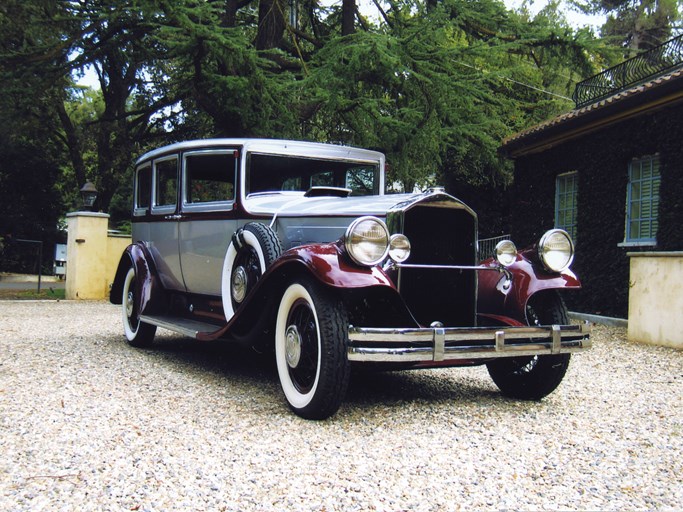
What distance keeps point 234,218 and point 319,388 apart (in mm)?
1960

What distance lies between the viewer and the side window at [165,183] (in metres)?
6.01

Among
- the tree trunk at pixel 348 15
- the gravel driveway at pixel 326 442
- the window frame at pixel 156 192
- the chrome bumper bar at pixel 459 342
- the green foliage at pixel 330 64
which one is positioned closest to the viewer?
the gravel driveway at pixel 326 442

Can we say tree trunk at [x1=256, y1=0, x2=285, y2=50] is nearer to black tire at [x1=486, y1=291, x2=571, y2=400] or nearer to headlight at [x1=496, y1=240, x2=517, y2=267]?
headlight at [x1=496, y1=240, x2=517, y2=267]

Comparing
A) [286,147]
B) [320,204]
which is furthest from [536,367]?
[286,147]

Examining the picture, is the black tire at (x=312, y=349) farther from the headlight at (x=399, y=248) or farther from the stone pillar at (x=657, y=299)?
the stone pillar at (x=657, y=299)

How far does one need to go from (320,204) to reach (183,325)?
160 centimetres

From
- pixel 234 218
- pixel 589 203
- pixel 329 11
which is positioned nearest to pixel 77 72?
pixel 329 11

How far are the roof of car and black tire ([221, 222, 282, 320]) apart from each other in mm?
839

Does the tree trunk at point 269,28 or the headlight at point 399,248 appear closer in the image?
the headlight at point 399,248

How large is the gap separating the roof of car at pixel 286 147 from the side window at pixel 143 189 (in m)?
0.70

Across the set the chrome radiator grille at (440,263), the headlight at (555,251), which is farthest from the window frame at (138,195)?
the headlight at (555,251)

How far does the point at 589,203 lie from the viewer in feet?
36.4

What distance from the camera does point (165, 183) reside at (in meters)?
6.22

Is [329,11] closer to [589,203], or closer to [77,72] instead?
[77,72]
